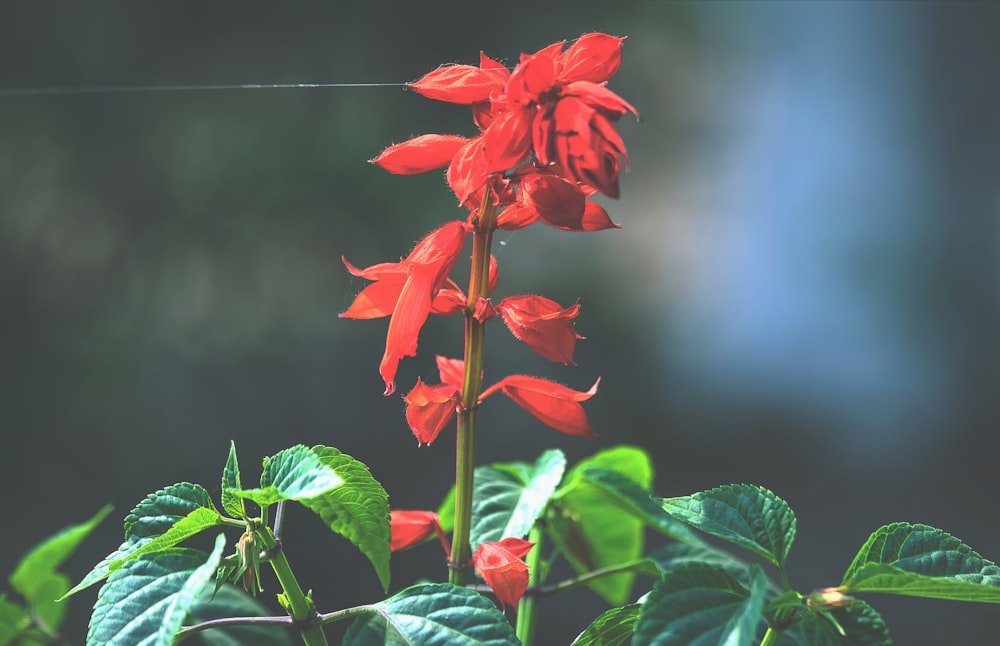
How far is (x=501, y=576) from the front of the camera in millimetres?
319

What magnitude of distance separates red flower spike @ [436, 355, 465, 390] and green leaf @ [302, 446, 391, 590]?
0.23 ft

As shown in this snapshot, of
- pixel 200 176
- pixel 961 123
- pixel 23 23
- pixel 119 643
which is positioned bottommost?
pixel 119 643

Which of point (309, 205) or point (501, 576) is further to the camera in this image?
point (309, 205)

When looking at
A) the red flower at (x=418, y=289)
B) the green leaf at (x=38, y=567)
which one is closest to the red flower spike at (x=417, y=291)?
the red flower at (x=418, y=289)

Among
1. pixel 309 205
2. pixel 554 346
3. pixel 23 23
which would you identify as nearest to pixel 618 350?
pixel 309 205

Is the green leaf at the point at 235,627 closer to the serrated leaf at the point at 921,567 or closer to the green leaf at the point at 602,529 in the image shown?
the green leaf at the point at 602,529

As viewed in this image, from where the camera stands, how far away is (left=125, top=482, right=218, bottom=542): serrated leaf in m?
0.30

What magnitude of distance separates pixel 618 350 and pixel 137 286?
854mm

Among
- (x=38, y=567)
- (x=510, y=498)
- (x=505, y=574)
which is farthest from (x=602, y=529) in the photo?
(x=38, y=567)

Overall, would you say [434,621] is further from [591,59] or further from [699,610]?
[591,59]

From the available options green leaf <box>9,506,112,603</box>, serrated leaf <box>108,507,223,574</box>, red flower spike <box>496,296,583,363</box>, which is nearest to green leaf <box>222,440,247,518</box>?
serrated leaf <box>108,507,223,574</box>

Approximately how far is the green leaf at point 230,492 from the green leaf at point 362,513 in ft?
0.08

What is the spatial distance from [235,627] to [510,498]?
6.4 inches

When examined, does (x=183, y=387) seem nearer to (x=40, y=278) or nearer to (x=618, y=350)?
(x=40, y=278)
